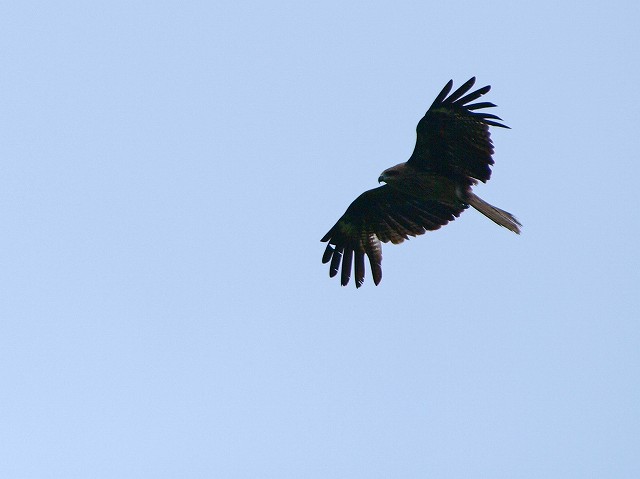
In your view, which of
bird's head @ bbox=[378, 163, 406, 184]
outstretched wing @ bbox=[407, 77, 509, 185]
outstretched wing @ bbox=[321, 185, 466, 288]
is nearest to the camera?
outstretched wing @ bbox=[407, 77, 509, 185]

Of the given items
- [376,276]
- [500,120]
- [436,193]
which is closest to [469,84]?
[500,120]

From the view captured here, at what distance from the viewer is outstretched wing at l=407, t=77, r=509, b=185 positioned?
1506 centimetres

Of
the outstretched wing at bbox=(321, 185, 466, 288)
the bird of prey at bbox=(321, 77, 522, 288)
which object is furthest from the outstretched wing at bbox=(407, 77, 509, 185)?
the outstretched wing at bbox=(321, 185, 466, 288)

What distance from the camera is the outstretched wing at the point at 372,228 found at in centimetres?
1691

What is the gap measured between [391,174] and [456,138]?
99cm

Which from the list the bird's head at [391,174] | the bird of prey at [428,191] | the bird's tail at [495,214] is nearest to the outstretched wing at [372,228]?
the bird of prey at [428,191]

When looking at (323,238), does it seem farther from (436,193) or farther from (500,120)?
(500,120)

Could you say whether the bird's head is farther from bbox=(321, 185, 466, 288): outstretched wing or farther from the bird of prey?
bbox=(321, 185, 466, 288): outstretched wing

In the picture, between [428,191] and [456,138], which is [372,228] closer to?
[428,191]

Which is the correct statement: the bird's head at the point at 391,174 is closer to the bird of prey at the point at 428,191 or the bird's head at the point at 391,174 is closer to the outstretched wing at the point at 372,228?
the bird of prey at the point at 428,191

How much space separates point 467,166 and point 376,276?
2294 mm

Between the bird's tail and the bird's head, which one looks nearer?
the bird's tail

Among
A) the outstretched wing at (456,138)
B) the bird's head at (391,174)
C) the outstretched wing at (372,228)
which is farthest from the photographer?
the outstretched wing at (372,228)

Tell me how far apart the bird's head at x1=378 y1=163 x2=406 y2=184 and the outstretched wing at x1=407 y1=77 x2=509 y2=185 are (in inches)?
6.7
